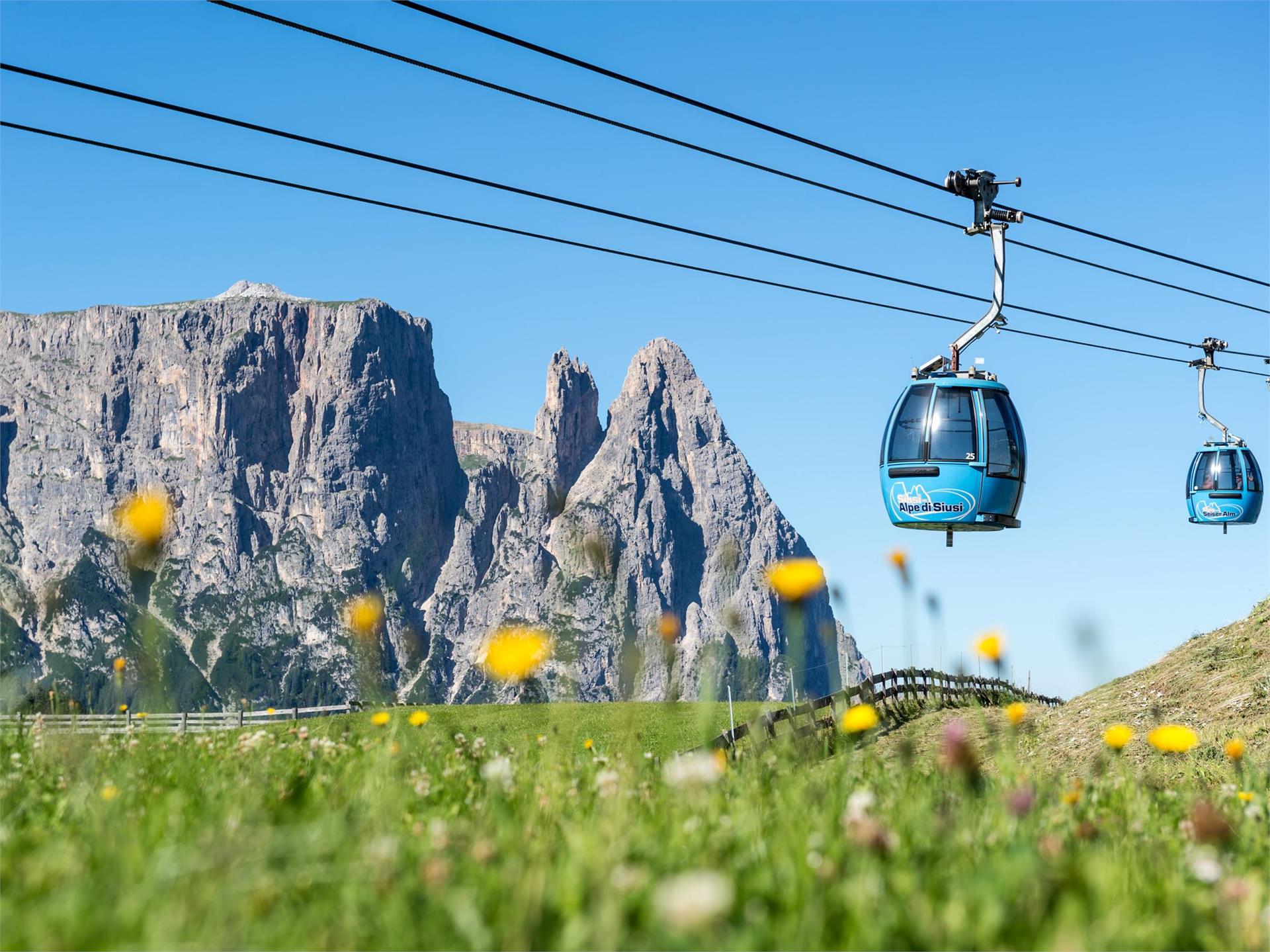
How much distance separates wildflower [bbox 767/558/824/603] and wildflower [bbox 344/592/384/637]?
5.64 ft

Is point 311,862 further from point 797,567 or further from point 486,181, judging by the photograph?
point 486,181

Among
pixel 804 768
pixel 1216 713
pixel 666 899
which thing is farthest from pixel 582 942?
pixel 1216 713

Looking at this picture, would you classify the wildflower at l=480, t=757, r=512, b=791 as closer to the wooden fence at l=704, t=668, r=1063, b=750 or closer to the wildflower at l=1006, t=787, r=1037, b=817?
the wildflower at l=1006, t=787, r=1037, b=817

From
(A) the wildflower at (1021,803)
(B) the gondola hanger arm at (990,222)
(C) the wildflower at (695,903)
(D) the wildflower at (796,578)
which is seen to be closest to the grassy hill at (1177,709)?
(B) the gondola hanger arm at (990,222)

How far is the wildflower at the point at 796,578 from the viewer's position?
430 centimetres

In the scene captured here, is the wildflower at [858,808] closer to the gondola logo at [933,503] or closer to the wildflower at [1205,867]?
the wildflower at [1205,867]

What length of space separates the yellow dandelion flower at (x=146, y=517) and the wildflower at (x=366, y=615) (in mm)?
915

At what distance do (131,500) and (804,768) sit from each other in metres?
3.29

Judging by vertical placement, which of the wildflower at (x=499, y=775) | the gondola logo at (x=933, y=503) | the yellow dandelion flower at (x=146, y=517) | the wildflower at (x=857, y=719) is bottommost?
the wildflower at (x=499, y=775)

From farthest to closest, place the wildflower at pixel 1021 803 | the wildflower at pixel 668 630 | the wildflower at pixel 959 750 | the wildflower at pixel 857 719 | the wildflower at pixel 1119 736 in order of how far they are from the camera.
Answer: the wildflower at pixel 857 719
the wildflower at pixel 1119 736
the wildflower at pixel 668 630
the wildflower at pixel 1021 803
the wildflower at pixel 959 750

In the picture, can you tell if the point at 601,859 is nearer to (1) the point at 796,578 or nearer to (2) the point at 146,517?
(1) the point at 796,578

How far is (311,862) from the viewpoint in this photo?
134 inches

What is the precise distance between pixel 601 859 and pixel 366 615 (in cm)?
208

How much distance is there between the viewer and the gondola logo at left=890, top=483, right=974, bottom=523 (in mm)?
13438
